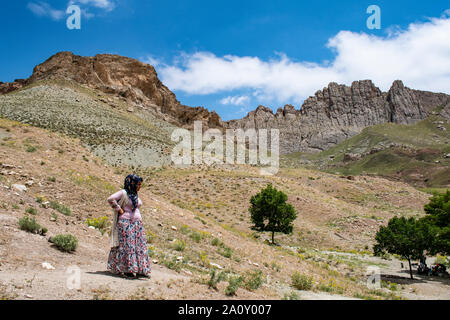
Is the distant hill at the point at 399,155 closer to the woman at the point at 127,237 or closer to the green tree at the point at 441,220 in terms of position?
the green tree at the point at 441,220

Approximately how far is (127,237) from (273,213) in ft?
62.5

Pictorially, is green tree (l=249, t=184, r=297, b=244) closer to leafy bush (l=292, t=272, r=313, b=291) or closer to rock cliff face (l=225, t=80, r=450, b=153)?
leafy bush (l=292, t=272, r=313, b=291)

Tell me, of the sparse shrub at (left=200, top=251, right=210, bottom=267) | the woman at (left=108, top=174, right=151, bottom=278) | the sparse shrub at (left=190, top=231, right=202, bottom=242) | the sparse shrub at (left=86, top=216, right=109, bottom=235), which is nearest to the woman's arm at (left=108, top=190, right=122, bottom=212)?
the woman at (left=108, top=174, right=151, bottom=278)

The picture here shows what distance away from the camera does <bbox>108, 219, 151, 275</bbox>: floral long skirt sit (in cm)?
625

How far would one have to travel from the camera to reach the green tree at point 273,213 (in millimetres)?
24141

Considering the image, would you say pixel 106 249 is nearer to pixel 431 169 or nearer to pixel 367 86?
pixel 431 169

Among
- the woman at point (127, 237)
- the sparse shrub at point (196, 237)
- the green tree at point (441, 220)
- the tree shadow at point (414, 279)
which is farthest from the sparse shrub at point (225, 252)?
the green tree at point (441, 220)

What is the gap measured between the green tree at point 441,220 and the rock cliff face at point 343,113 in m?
148

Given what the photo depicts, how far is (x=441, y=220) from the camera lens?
21312mm

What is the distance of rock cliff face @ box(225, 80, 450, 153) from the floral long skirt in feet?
556
